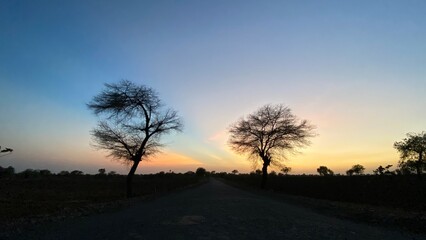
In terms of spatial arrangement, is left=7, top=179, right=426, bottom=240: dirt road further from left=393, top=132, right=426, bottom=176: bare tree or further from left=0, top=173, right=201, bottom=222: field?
left=393, top=132, right=426, bottom=176: bare tree

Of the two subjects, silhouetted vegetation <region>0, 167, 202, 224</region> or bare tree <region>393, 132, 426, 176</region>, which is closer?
silhouetted vegetation <region>0, 167, 202, 224</region>

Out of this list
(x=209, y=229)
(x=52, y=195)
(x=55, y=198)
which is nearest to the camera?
(x=209, y=229)

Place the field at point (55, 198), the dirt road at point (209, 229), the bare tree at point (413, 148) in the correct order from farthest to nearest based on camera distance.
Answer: the bare tree at point (413, 148) → the field at point (55, 198) → the dirt road at point (209, 229)

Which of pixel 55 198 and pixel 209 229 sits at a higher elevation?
pixel 55 198

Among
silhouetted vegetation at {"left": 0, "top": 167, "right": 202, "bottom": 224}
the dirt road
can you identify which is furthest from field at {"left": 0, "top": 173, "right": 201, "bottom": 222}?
the dirt road

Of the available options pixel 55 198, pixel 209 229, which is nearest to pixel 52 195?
pixel 55 198

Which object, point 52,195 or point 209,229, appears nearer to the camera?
point 209,229

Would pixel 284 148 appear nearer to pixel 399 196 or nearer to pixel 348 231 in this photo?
pixel 399 196

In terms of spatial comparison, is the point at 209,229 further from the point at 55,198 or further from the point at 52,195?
the point at 52,195

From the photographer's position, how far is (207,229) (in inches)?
464

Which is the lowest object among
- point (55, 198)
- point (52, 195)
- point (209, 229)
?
point (209, 229)

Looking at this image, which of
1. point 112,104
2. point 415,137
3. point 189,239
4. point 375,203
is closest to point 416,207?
point 375,203

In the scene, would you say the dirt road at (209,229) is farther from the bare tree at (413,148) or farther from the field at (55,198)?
the bare tree at (413,148)

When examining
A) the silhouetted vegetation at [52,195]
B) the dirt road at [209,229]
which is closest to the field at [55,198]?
the silhouetted vegetation at [52,195]
